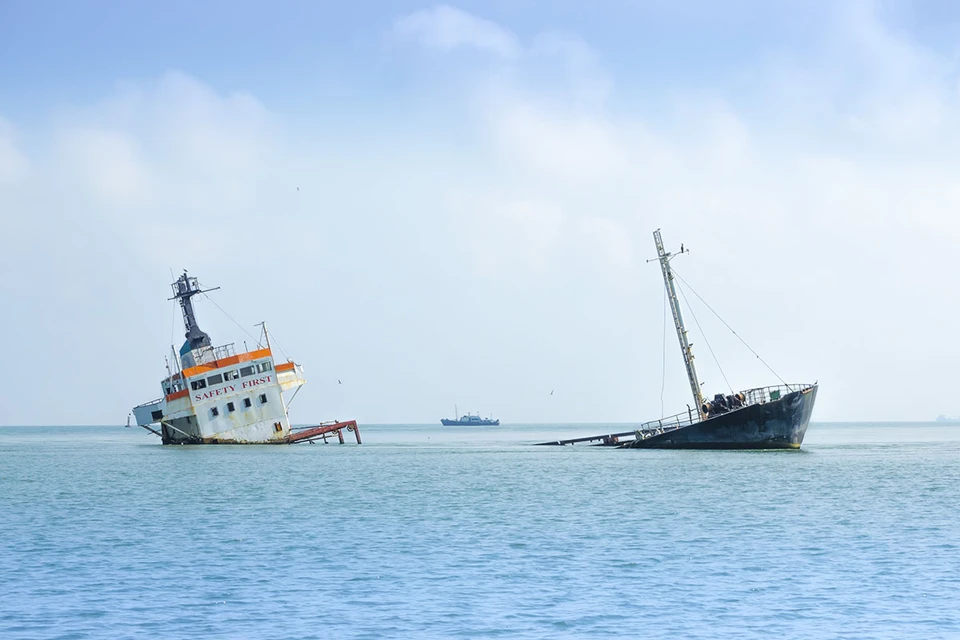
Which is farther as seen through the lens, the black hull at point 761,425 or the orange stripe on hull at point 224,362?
the orange stripe on hull at point 224,362

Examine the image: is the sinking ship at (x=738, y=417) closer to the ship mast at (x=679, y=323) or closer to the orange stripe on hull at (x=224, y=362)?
the ship mast at (x=679, y=323)

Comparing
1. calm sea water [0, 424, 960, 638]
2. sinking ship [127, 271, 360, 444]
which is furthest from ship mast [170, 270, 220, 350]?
calm sea water [0, 424, 960, 638]

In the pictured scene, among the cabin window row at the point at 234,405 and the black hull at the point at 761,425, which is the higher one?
the cabin window row at the point at 234,405

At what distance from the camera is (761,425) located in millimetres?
61812

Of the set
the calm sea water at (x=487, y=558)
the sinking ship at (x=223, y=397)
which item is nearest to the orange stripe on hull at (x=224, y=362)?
the sinking ship at (x=223, y=397)

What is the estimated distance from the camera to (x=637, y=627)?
19203 mm

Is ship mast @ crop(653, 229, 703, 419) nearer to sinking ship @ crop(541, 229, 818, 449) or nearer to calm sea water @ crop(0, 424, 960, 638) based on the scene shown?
sinking ship @ crop(541, 229, 818, 449)

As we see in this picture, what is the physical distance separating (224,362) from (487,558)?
55.5m

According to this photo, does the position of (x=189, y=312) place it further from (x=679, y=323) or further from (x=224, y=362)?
(x=679, y=323)

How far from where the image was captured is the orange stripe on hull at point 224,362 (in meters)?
77.8

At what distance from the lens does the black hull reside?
61.3 metres

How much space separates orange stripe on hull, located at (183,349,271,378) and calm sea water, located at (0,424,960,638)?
26.5 m

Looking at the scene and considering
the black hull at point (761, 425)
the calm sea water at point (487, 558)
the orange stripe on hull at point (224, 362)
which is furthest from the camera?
the orange stripe on hull at point (224, 362)

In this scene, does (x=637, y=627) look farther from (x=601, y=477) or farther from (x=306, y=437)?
(x=306, y=437)
